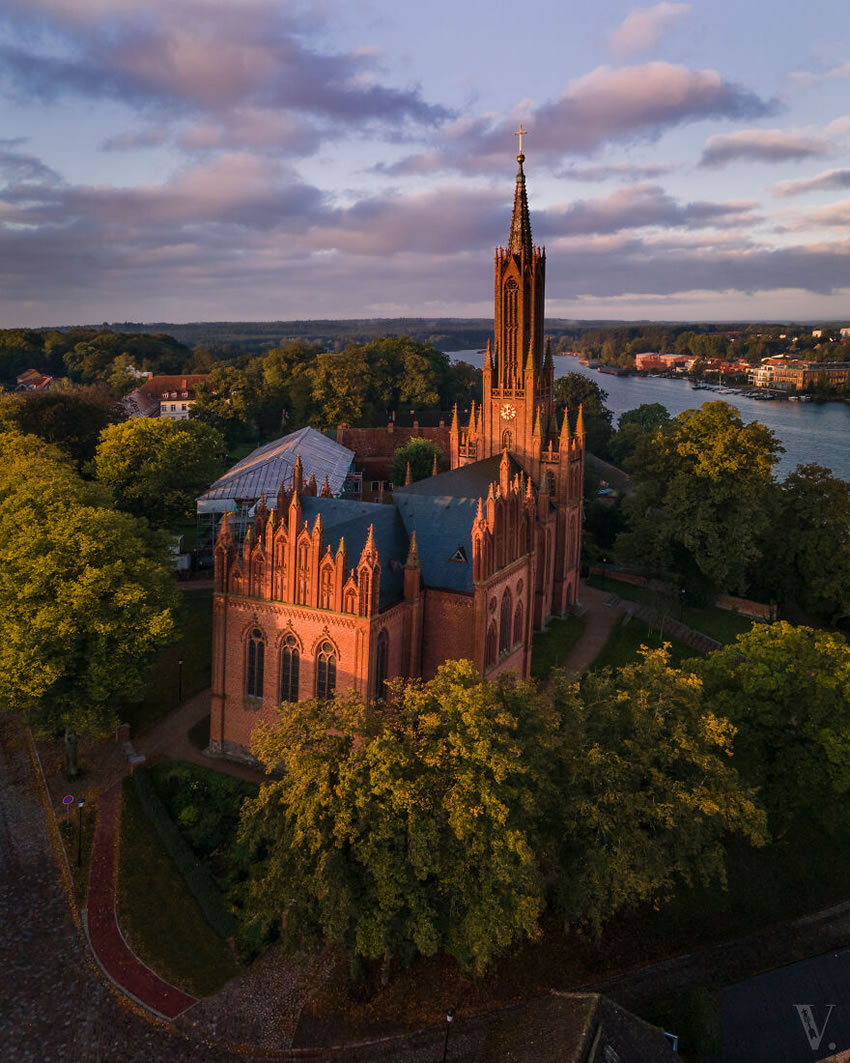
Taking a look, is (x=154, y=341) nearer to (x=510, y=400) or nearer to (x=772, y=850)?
(x=510, y=400)

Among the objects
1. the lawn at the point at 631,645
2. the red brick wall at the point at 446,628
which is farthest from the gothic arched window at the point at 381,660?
the lawn at the point at 631,645

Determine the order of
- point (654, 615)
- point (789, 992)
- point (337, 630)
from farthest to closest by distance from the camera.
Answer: point (654, 615), point (337, 630), point (789, 992)

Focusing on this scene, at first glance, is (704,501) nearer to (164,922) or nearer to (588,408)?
(164,922)

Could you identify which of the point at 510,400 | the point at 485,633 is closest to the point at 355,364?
the point at 510,400

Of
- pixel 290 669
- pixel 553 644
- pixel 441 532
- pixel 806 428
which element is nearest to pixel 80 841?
pixel 290 669

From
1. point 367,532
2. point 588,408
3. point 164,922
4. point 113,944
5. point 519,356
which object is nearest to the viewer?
point 113,944

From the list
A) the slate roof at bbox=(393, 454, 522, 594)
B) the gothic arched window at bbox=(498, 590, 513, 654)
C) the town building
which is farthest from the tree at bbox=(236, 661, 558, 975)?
the town building
